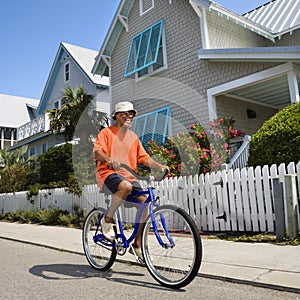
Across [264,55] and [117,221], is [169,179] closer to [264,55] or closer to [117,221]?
[117,221]

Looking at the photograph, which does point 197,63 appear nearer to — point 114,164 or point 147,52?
point 147,52

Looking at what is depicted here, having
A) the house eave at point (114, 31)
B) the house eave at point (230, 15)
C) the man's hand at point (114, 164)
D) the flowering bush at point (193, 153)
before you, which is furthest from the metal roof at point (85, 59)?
the man's hand at point (114, 164)

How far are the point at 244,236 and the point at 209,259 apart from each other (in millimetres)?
1838

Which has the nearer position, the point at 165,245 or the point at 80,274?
the point at 165,245

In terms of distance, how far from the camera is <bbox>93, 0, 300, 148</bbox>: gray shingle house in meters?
12.2

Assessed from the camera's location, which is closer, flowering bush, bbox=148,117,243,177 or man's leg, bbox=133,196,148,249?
man's leg, bbox=133,196,148,249

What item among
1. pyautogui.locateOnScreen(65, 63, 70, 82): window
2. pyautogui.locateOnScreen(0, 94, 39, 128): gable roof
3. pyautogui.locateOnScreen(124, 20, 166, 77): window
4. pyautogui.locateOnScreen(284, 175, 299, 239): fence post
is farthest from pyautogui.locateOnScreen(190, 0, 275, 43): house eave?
pyautogui.locateOnScreen(0, 94, 39, 128): gable roof

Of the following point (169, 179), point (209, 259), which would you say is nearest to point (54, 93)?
point (169, 179)

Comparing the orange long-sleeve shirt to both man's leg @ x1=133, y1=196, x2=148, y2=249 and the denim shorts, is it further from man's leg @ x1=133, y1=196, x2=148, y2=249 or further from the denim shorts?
man's leg @ x1=133, y1=196, x2=148, y2=249

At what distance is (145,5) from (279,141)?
11.4 m

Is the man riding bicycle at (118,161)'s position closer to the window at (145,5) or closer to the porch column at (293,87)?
the porch column at (293,87)

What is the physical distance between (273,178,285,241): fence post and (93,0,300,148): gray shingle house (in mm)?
5993

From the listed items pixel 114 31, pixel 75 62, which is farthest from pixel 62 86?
pixel 114 31

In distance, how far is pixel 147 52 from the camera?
49.0 feet
